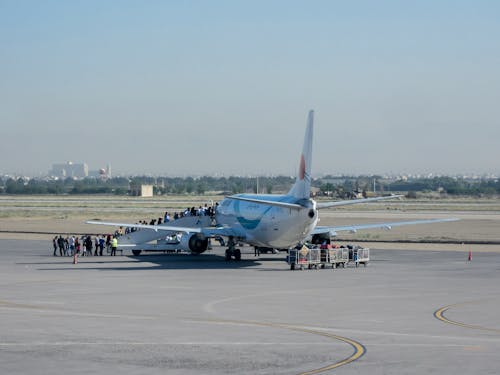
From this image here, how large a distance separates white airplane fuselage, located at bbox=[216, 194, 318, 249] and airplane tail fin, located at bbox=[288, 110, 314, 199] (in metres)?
0.52

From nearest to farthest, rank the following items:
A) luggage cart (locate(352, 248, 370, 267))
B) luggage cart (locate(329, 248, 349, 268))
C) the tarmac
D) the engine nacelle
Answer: the tarmac
luggage cart (locate(329, 248, 349, 268))
luggage cart (locate(352, 248, 370, 267))
the engine nacelle

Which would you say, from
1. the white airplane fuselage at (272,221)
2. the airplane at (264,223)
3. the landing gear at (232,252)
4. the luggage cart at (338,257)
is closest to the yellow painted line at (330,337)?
the airplane at (264,223)

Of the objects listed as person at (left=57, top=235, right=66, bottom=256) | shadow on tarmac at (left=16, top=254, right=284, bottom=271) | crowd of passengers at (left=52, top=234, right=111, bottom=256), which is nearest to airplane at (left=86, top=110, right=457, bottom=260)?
shadow on tarmac at (left=16, top=254, right=284, bottom=271)

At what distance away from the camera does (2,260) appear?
6488 centimetres

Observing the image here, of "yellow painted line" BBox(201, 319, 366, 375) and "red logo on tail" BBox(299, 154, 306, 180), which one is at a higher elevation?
"red logo on tail" BBox(299, 154, 306, 180)

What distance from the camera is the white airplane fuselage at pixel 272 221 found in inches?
2308

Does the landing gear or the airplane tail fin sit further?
the landing gear

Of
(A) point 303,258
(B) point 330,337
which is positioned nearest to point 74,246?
(A) point 303,258

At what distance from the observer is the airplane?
58594 millimetres

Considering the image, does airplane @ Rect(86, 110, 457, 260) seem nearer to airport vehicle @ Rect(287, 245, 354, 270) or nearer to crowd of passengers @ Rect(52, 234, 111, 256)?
airport vehicle @ Rect(287, 245, 354, 270)

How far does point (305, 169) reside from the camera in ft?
195

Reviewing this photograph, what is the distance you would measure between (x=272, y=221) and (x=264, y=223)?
4.30ft

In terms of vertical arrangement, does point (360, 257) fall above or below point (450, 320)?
above

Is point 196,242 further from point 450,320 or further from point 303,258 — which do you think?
point 450,320
